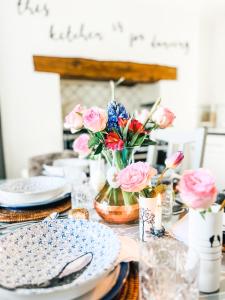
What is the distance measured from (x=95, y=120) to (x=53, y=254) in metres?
0.35

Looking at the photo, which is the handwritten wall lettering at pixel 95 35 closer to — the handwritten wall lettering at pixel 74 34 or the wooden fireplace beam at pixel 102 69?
the handwritten wall lettering at pixel 74 34

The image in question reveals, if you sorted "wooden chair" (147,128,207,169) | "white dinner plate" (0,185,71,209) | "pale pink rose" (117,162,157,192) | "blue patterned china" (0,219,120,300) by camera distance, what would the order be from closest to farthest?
"blue patterned china" (0,219,120,300), "pale pink rose" (117,162,157,192), "white dinner plate" (0,185,71,209), "wooden chair" (147,128,207,169)

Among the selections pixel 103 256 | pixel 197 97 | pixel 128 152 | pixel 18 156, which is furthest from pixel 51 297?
pixel 197 97

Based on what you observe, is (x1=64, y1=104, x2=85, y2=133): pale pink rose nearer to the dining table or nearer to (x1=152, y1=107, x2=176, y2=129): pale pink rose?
(x1=152, y1=107, x2=176, y2=129): pale pink rose

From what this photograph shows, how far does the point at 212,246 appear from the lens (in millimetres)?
493

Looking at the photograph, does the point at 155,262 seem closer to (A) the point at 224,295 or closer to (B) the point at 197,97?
(A) the point at 224,295

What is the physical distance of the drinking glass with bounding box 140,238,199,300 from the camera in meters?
0.45

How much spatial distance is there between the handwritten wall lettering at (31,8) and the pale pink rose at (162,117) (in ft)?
7.42

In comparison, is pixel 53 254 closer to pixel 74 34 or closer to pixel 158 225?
pixel 158 225

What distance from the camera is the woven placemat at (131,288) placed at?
0.48m

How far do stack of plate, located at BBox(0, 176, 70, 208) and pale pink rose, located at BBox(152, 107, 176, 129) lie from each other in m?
0.46

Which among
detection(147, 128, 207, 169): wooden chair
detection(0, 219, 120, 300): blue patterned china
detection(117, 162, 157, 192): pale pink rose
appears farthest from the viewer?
detection(147, 128, 207, 169): wooden chair

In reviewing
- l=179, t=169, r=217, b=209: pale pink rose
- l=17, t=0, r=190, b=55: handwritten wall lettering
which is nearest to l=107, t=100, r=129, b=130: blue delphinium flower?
l=179, t=169, r=217, b=209: pale pink rose

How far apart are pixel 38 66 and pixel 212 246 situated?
2.44 meters
